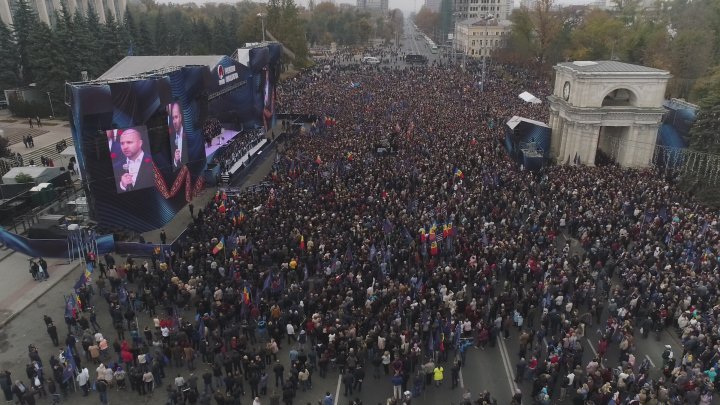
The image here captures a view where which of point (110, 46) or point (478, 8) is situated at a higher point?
point (478, 8)

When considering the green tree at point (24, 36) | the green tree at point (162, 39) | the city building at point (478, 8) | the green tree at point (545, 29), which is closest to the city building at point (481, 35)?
the green tree at point (545, 29)

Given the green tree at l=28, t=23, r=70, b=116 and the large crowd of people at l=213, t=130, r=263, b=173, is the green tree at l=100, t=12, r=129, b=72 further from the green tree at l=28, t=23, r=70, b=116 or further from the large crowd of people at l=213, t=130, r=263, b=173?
the large crowd of people at l=213, t=130, r=263, b=173

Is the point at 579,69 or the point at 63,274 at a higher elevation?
the point at 579,69

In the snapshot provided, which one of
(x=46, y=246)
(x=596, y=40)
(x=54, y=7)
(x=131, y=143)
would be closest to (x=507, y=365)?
(x=131, y=143)

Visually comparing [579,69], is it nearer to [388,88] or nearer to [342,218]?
[342,218]

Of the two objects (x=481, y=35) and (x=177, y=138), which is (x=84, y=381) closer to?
(x=177, y=138)

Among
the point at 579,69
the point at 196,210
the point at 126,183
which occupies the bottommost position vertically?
the point at 196,210

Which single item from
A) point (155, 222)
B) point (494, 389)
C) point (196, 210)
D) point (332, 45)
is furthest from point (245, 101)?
point (332, 45)
